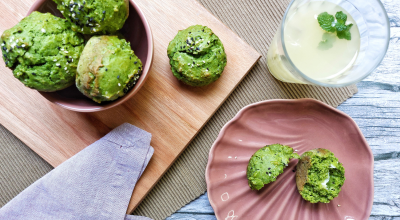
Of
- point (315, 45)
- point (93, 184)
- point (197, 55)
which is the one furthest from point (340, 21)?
point (93, 184)

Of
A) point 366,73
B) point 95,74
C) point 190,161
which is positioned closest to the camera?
point 95,74

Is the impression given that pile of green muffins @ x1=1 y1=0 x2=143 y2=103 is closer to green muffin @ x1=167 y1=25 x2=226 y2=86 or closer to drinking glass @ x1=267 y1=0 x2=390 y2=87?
green muffin @ x1=167 y1=25 x2=226 y2=86

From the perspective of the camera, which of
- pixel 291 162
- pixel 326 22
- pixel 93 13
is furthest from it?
→ pixel 291 162

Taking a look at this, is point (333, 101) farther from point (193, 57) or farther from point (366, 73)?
point (193, 57)

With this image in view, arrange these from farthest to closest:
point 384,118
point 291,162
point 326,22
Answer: point 384,118 → point 291,162 → point 326,22

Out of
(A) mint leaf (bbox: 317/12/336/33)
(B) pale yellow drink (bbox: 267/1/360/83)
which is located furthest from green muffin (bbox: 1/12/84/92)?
(A) mint leaf (bbox: 317/12/336/33)

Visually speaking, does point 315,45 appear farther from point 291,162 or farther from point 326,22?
point 291,162

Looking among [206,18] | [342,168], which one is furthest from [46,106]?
[342,168]
